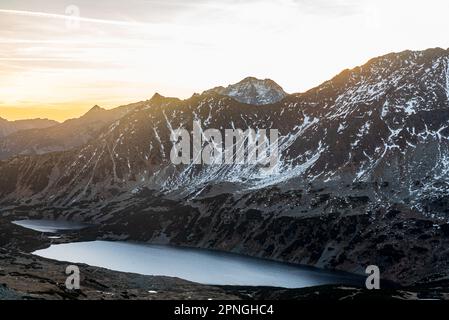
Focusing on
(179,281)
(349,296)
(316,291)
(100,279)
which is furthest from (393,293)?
(100,279)

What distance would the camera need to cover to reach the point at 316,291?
174250 mm

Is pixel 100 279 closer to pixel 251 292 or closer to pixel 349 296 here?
pixel 251 292
